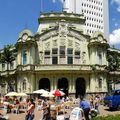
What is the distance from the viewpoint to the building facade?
5766 centimetres

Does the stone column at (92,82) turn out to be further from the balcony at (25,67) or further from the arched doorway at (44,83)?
the balcony at (25,67)

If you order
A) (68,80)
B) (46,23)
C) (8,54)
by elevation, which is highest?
(46,23)

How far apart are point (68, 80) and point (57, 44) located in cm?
664

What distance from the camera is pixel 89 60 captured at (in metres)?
60.8

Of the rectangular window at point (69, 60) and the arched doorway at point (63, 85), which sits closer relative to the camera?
the arched doorway at point (63, 85)

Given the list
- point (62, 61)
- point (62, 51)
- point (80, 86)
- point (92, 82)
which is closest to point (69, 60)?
point (62, 61)

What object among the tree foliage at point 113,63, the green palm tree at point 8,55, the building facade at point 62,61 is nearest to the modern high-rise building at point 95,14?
the tree foliage at point 113,63

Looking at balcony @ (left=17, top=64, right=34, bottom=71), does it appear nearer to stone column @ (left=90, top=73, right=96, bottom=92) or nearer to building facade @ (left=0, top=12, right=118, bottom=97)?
building facade @ (left=0, top=12, right=118, bottom=97)

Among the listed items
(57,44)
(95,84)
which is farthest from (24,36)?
(95,84)

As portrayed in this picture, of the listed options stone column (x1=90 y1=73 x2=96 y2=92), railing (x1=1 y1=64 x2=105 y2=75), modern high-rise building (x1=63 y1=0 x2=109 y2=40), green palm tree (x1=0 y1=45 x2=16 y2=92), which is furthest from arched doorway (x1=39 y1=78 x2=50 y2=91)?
modern high-rise building (x1=63 y1=0 x2=109 y2=40)

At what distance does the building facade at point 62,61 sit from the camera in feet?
189

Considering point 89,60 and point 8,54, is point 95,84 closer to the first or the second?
point 89,60

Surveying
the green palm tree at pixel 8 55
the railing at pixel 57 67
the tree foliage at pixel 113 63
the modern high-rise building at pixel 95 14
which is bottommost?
the railing at pixel 57 67

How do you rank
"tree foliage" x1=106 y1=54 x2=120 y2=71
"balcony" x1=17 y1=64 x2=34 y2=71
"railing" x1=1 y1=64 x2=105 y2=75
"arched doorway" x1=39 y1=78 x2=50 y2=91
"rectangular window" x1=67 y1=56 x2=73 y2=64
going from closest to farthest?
1. "railing" x1=1 y1=64 x2=105 y2=75
2. "balcony" x1=17 y1=64 x2=34 y2=71
3. "arched doorway" x1=39 y1=78 x2=50 y2=91
4. "rectangular window" x1=67 y1=56 x2=73 y2=64
5. "tree foliage" x1=106 y1=54 x2=120 y2=71
